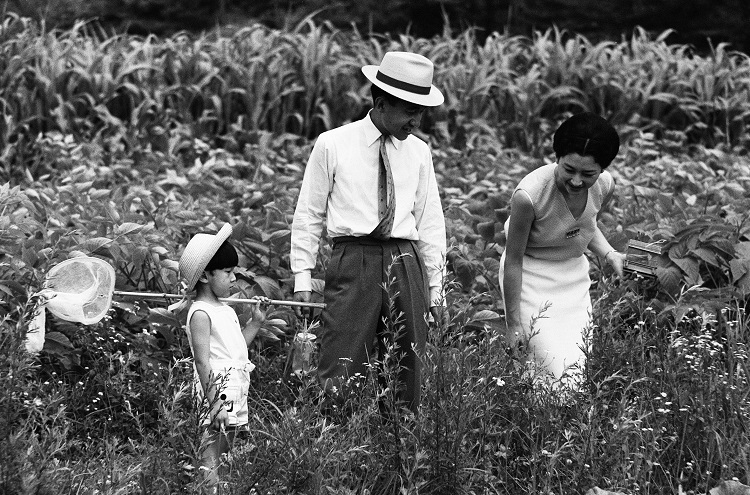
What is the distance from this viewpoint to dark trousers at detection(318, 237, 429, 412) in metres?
3.73

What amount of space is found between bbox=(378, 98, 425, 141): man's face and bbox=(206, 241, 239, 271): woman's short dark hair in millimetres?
700

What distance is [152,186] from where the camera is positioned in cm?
600

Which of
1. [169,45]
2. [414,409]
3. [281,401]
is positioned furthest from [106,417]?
[169,45]

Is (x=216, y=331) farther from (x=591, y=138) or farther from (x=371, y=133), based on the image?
(x=591, y=138)

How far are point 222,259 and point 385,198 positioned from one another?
0.61 metres

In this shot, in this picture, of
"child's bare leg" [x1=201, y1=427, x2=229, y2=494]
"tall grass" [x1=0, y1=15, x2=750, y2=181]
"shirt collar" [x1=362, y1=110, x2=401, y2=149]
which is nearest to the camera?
"child's bare leg" [x1=201, y1=427, x2=229, y2=494]

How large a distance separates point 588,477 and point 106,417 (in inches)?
73.2

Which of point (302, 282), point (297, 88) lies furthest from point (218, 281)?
point (297, 88)

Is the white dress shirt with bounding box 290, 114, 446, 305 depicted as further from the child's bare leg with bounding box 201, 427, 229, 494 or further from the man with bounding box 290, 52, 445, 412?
the child's bare leg with bounding box 201, 427, 229, 494

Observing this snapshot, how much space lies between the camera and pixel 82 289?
3.65 metres

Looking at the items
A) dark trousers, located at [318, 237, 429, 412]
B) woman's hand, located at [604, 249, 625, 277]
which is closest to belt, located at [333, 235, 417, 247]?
dark trousers, located at [318, 237, 429, 412]

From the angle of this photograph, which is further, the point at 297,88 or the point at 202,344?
the point at 297,88

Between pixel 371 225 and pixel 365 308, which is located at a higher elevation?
pixel 371 225

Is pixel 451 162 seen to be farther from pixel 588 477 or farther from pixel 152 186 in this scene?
pixel 588 477
